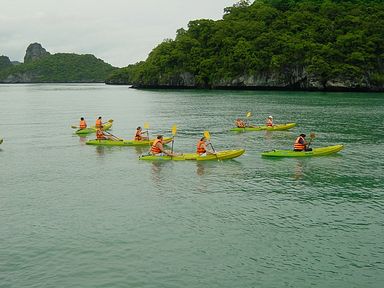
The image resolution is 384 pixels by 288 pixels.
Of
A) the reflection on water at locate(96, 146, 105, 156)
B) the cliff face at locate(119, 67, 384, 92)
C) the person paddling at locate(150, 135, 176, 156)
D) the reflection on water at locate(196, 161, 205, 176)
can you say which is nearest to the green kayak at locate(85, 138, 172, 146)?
the reflection on water at locate(96, 146, 105, 156)

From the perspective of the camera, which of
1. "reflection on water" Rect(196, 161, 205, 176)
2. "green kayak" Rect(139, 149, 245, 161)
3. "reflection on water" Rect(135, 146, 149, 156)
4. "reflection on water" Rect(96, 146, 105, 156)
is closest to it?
"reflection on water" Rect(196, 161, 205, 176)

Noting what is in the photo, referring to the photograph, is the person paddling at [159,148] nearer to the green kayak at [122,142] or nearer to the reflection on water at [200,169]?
the reflection on water at [200,169]

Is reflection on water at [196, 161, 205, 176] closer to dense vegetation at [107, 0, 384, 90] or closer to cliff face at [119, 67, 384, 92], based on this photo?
dense vegetation at [107, 0, 384, 90]

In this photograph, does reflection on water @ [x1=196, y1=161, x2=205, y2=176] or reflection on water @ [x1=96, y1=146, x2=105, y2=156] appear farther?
reflection on water @ [x1=96, y1=146, x2=105, y2=156]

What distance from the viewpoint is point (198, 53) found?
13562cm

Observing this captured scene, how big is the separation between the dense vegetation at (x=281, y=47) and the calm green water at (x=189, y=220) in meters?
80.2

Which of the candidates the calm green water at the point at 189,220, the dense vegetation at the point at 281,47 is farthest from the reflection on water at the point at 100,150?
the dense vegetation at the point at 281,47

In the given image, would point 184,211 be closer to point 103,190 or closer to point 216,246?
point 216,246

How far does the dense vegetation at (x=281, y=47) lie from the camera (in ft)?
347

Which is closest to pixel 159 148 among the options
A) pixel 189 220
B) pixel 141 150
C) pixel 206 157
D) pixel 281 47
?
pixel 206 157

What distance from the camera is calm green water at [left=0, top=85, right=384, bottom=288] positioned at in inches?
513

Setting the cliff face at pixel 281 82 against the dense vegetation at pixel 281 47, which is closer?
the dense vegetation at pixel 281 47

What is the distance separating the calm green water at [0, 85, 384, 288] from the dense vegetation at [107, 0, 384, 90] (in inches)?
3158

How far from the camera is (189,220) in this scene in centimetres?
1733
